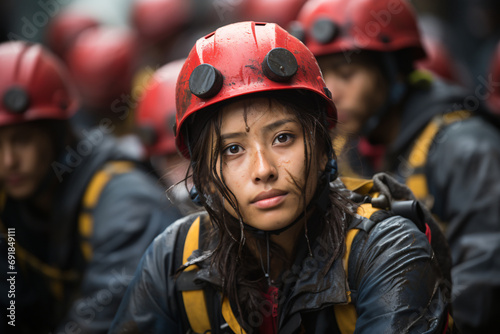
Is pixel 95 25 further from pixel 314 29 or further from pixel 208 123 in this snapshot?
pixel 208 123

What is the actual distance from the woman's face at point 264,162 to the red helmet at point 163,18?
21.5ft

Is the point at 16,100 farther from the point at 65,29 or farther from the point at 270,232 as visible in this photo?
the point at 65,29

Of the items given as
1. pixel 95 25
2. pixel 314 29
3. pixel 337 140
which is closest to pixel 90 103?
pixel 95 25

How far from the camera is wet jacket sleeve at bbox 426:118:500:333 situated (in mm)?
3602

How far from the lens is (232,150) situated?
2.27 metres

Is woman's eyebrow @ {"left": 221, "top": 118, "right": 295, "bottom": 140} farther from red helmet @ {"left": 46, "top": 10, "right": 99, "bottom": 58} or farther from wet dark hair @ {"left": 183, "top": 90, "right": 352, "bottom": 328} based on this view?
red helmet @ {"left": 46, "top": 10, "right": 99, "bottom": 58}

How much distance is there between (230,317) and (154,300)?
37cm

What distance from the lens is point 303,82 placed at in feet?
7.60

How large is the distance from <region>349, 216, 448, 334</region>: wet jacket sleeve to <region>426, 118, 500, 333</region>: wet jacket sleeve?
61.0 inches

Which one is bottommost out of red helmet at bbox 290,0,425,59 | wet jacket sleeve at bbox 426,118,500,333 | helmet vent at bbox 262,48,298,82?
wet jacket sleeve at bbox 426,118,500,333

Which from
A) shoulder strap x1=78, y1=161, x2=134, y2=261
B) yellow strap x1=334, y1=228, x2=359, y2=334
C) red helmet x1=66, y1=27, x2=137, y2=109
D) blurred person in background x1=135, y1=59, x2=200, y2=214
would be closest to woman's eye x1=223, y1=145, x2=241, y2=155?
yellow strap x1=334, y1=228, x2=359, y2=334

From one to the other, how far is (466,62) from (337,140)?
279 inches

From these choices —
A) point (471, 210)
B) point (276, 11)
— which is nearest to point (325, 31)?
point (471, 210)

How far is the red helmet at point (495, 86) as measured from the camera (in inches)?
188
